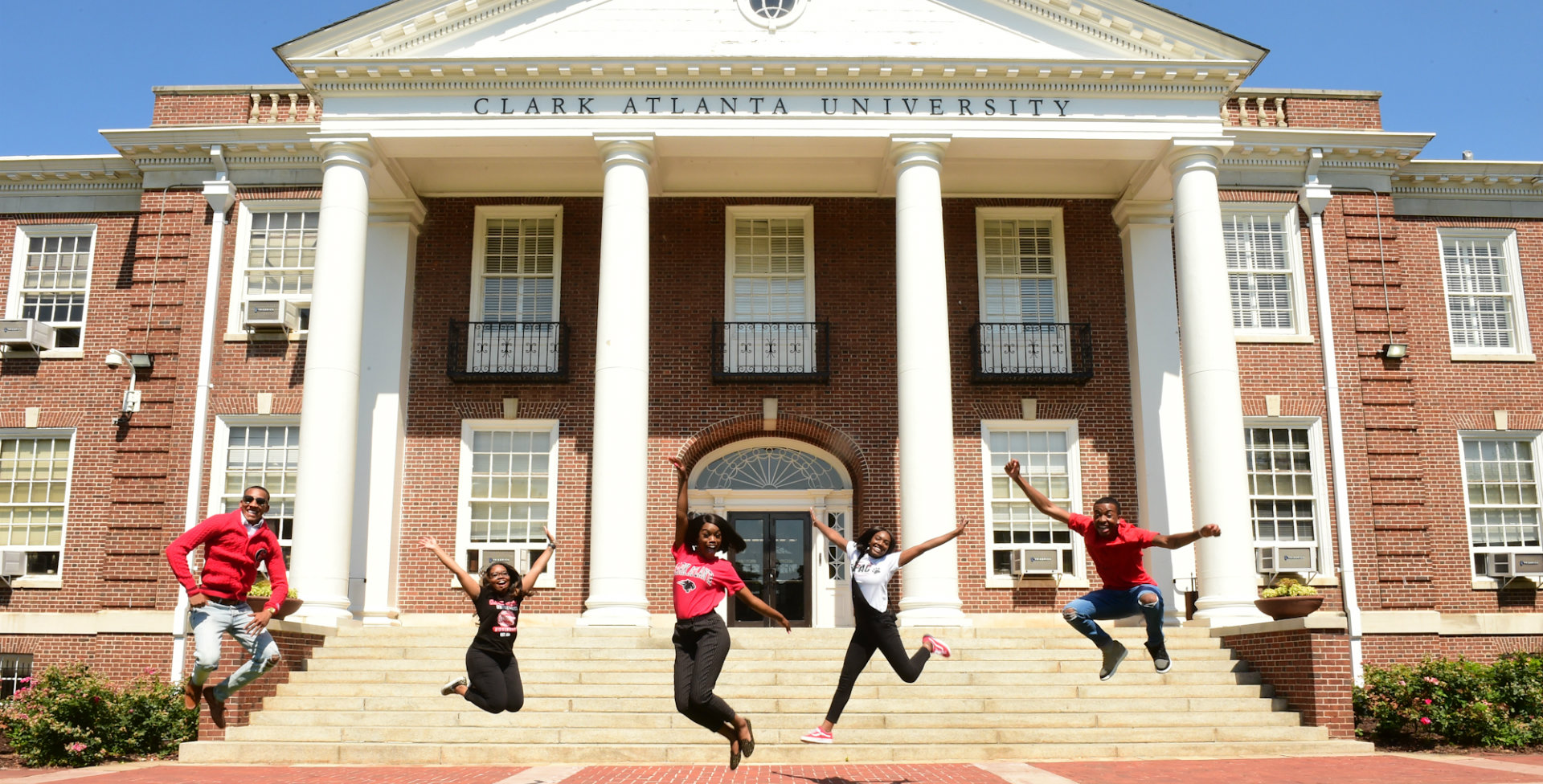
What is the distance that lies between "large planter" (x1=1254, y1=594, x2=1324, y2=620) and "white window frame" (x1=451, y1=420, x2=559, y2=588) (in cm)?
1043

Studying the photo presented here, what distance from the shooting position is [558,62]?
18.2 metres

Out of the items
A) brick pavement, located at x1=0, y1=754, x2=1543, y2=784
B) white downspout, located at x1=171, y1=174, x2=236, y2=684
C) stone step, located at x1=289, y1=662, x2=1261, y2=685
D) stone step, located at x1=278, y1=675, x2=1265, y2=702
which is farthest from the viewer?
white downspout, located at x1=171, y1=174, x2=236, y2=684

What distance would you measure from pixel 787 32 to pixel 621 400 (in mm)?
6080

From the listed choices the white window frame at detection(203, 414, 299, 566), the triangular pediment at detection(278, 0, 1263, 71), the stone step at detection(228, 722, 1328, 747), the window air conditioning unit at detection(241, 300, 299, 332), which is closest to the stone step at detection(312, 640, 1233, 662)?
the stone step at detection(228, 722, 1328, 747)

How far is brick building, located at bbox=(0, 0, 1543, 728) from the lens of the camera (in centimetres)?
1855

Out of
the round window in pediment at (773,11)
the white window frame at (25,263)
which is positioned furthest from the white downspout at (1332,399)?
the white window frame at (25,263)

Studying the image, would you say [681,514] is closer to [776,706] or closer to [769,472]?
[776,706]

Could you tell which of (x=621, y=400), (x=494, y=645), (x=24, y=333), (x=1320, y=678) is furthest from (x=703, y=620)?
(x=24, y=333)

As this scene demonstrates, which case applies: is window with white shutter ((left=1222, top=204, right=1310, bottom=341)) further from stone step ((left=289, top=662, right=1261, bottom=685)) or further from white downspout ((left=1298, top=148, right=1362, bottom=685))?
stone step ((left=289, top=662, right=1261, bottom=685))

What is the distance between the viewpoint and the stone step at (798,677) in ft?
48.3

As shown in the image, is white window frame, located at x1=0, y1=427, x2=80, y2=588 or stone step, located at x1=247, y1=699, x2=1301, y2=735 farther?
white window frame, located at x1=0, y1=427, x2=80, y2=588

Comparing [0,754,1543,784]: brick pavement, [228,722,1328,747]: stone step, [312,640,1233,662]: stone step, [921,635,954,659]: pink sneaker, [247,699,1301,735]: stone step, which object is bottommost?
[0,754,1543,784]: brick pavement

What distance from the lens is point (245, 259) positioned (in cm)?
2098

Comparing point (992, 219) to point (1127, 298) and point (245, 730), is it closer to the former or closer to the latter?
point (1127, 298)
